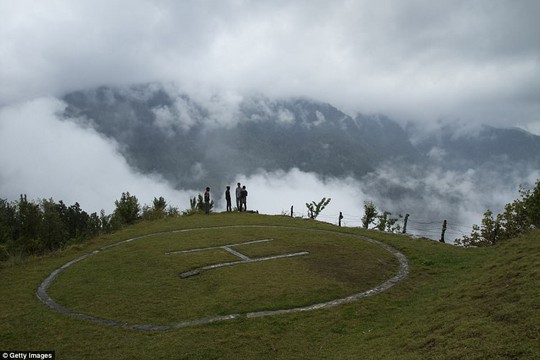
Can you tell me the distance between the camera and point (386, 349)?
1134cm

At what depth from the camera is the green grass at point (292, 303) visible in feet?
36.4

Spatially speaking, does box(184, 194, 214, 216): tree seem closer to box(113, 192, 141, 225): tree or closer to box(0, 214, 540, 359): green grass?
box(113, 192, 141, 225): tree

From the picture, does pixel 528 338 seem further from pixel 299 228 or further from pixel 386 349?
pixel 299 228

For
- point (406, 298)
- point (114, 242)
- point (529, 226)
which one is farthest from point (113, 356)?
point (529, 226)
